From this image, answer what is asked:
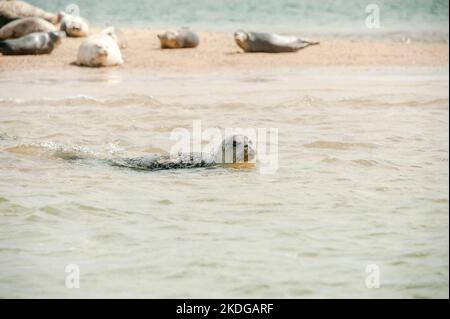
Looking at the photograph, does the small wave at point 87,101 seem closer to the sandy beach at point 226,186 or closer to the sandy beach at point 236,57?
the sandy beach at point 226,186

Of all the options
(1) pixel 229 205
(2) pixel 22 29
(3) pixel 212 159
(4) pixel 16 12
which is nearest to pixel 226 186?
(1) pixel 229 205

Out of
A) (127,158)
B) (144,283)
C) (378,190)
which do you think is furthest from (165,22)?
(144,283)

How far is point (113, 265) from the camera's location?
13.5 feet

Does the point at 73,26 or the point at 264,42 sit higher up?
the point at 73,26

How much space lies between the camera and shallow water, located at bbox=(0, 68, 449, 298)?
3898 mm

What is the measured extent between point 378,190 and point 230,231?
149 cm

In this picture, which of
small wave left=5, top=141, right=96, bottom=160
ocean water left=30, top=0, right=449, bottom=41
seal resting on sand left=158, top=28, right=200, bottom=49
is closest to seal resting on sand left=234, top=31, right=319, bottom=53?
seal resting on sand left=158, top=28, right=200, bottom=49

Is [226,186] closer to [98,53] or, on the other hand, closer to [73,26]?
[98,53]

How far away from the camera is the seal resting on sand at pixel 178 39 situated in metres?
15.7

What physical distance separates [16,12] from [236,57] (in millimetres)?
5802

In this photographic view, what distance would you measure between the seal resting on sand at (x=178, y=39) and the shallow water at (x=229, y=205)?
5.59m

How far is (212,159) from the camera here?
21.9ft

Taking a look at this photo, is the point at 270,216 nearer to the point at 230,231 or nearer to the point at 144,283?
the point at 230,231

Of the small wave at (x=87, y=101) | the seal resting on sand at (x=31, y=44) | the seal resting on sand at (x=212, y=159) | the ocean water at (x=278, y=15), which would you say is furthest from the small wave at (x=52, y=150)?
the ocean water at (x=278, y=15)
